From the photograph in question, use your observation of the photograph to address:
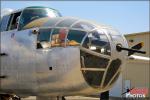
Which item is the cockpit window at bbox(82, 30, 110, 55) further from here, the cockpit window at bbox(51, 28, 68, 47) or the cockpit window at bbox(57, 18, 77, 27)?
the cockpit window at bbox(57, 18, 77, 27)

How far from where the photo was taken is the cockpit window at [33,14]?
1145cm

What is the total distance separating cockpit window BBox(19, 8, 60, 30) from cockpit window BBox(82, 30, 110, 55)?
104 inches

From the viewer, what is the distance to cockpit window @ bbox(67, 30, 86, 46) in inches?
371

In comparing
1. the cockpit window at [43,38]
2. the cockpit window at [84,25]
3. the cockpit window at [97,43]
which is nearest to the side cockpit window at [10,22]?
the cockpit window at [43,38]

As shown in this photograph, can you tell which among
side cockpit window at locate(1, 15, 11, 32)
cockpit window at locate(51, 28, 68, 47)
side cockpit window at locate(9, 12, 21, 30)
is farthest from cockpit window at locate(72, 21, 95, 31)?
side cockpit window at locate(1, 15, 11, 32)

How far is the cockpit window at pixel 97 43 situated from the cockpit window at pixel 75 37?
0.15 m

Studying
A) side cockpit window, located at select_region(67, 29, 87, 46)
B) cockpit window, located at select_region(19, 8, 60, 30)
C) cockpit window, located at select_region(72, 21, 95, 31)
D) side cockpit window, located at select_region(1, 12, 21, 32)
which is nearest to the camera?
side cockpit window, located at select_region(67, 29, 87, 46)

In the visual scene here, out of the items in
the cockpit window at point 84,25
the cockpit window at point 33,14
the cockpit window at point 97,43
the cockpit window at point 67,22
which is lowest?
the cockpit window at point 97,43

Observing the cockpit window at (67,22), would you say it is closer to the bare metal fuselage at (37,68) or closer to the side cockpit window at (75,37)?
the side cockpit window at (75,37)

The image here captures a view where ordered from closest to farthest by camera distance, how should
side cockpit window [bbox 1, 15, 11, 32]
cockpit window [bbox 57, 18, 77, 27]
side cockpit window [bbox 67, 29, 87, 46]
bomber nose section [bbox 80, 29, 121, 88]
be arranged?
1. bomber nose section [bbox 80, 29, 121, 88]
2. side cockpit window [bbox 67, 29, 87, 46]
3. cockpit window [bbox 57, 18, 77, 27]
4. side cockpit window [bbox 1, 15, 11, 32]

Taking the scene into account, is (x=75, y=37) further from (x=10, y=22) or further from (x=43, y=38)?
(x=10, y=22)

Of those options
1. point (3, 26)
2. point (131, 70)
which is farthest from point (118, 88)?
point (3, 26)

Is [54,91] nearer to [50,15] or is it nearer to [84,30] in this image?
[84,30]

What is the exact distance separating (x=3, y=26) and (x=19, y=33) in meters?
1.45
